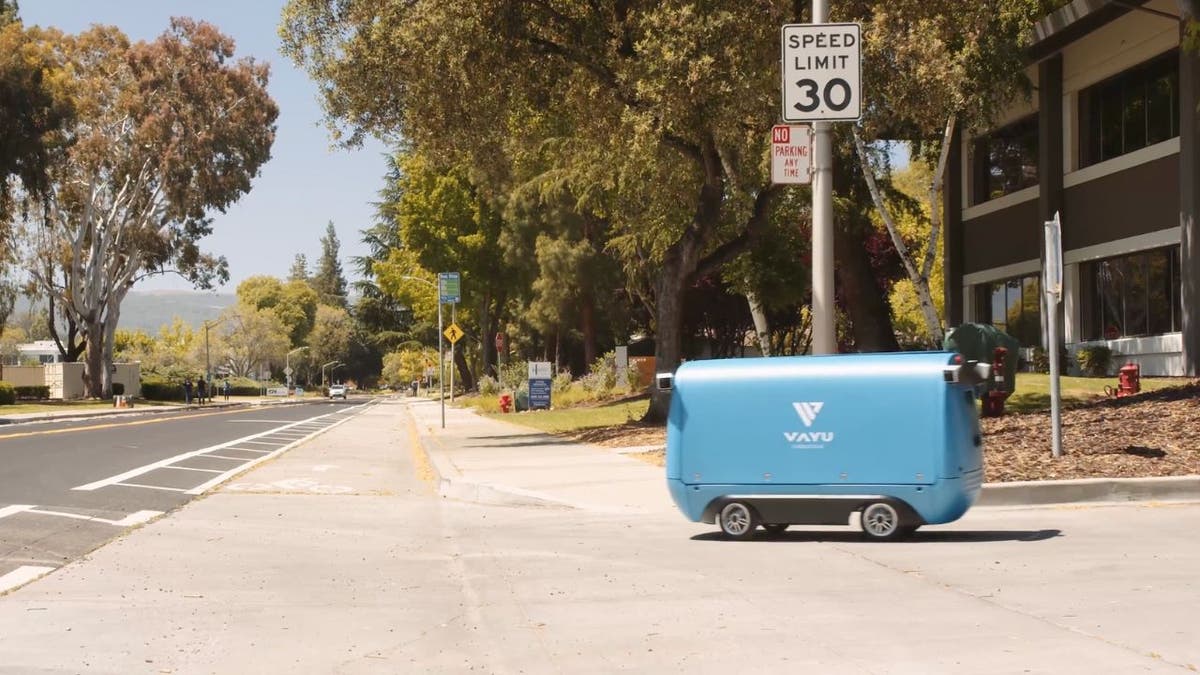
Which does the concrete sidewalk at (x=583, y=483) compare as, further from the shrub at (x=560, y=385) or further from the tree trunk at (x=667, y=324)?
the shrub at (x=560, y=385)

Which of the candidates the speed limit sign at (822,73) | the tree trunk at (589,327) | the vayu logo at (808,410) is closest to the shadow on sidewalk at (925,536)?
the vayu logo at (808,410)

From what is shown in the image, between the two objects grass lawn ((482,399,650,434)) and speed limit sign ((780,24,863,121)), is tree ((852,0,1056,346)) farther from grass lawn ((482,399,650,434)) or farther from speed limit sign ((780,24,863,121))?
speed limit sign ((780,24,863,121))

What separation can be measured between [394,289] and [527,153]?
151ft

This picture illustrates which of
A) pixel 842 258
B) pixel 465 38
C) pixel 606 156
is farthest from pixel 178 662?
pixel 842 258

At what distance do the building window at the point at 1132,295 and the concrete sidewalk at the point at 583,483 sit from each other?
1385 cm

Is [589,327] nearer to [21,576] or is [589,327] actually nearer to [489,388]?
[489,388]

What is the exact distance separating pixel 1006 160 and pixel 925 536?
28.7 m

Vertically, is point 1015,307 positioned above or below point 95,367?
above

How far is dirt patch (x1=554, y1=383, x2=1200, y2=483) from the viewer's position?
1426cm

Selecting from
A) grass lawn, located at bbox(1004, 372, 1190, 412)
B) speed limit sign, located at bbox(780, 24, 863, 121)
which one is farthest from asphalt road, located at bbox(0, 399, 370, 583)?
grass lawn, located at bbox(1004, 372, 1190, 412)

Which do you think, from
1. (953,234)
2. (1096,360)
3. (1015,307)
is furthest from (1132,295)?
(953,234)

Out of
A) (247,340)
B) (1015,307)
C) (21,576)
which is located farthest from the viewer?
(247,340)

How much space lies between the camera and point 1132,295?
1224 inches

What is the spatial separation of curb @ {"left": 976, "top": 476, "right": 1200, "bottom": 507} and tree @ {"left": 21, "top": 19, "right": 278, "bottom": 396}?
58.4 meters
